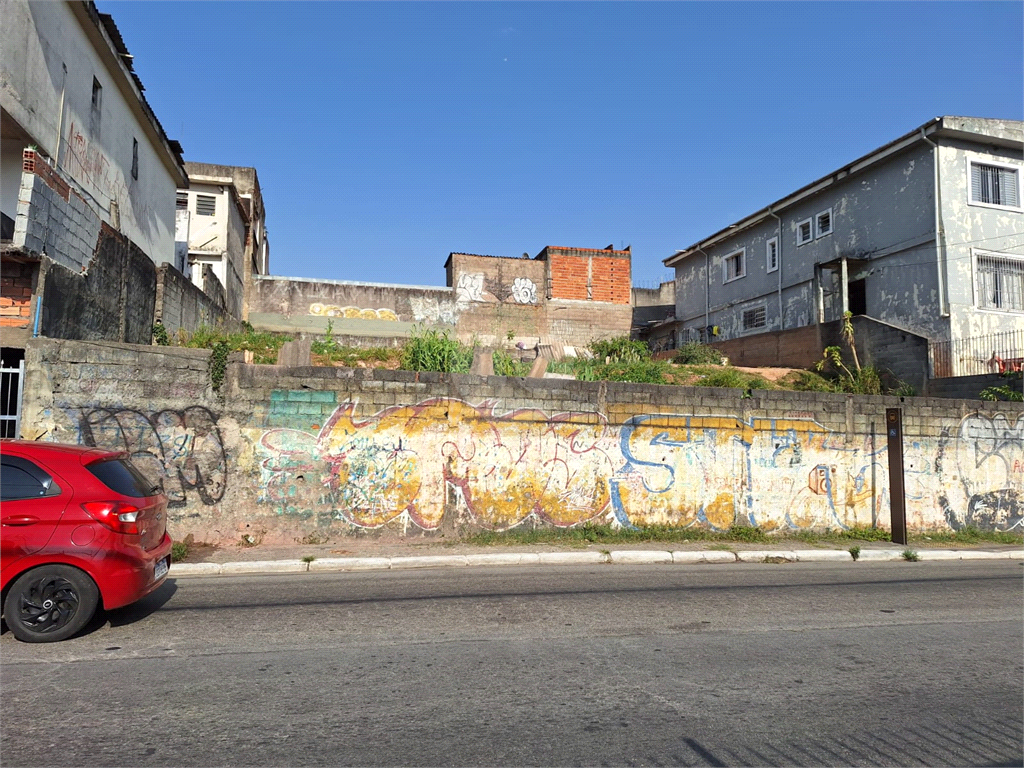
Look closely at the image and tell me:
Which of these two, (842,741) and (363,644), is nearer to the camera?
(842,741)

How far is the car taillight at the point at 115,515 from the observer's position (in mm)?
5328

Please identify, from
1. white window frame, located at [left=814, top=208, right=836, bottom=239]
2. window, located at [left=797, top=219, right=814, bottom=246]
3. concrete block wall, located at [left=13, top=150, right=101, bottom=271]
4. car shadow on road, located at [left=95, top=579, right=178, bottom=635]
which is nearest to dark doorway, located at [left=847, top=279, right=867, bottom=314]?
white window frame, located at [left=814, top=208, right=836, bottom=239]

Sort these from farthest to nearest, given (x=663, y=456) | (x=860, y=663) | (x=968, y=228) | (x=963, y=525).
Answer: (x=968, y=228)
(x=963, y=525)
(x=663, y=456)
(x=860, y=663)

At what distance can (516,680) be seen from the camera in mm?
4535

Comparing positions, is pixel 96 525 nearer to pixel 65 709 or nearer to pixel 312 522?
pixel 65 709

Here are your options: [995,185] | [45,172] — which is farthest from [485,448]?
[995,185]

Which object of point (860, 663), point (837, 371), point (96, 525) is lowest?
point (860, 663)

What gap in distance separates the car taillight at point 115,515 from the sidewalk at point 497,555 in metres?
2.81

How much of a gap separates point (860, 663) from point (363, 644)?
3976mm

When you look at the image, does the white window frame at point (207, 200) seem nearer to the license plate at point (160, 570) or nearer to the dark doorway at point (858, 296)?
the license plate at point (160, 570)

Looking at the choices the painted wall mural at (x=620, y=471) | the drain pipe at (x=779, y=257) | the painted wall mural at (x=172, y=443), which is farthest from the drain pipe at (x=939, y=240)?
the painted wall mural at (x=172, y=443)

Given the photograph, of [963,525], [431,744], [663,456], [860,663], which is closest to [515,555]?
[663,456]

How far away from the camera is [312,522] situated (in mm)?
9711

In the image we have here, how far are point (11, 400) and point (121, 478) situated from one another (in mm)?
4142
